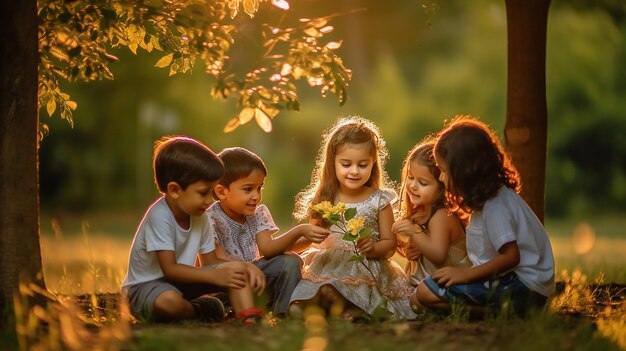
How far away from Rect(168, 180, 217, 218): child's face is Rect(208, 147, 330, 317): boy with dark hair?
46 cm

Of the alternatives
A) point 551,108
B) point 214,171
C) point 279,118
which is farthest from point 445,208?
point 279,118

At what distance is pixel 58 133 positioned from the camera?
23.1 m

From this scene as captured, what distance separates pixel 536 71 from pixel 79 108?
56.8 feet

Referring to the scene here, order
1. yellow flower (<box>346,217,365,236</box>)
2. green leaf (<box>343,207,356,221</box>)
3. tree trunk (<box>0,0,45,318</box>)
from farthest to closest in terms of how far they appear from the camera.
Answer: green leaf (<box>343,207,356,221</box>) < yellow flower (<box>346,217,365,236</box>) < tree trunk (<box>0,0,45,318</box>)

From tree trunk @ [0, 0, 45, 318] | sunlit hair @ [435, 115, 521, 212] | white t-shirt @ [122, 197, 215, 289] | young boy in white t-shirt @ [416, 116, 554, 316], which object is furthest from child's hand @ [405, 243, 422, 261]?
tree trunk @ [0, 0, 45, 318]

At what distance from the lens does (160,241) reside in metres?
5.45

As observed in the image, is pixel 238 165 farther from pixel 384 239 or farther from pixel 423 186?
pixel 423 186

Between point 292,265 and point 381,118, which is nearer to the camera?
point 292,265

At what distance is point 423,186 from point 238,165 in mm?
1188

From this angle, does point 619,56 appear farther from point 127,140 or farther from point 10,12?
point 10,12

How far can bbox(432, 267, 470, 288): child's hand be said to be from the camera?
549 cm

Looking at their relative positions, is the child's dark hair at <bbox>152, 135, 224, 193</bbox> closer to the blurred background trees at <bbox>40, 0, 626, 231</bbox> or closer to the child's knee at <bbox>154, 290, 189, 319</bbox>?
the child's knee at <bbox>154, 290, 189, 319</bbox>

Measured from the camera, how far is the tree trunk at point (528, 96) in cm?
677

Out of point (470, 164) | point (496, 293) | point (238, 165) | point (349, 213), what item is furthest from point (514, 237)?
point (238, 165)
